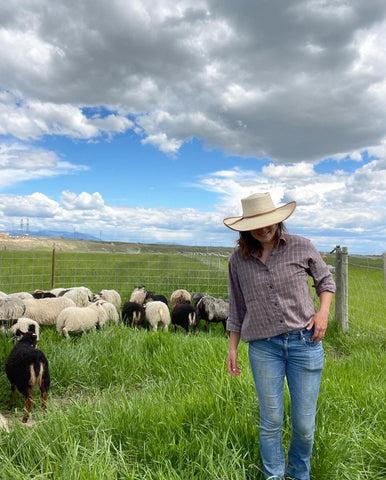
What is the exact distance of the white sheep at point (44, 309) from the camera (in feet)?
26.5

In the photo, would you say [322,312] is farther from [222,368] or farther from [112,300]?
[112,300]

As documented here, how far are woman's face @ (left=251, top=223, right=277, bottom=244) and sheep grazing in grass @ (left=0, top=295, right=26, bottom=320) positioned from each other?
633 centimetres

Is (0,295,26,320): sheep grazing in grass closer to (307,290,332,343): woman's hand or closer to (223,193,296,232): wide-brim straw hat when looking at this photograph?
(223,193,296,232): wide-brim straw hat

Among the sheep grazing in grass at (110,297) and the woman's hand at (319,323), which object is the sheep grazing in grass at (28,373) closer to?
the woman's hand at (319,323)

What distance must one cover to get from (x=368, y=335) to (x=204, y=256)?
5746mm

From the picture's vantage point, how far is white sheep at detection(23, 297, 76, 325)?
317 inches

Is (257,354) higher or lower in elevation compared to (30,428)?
higher

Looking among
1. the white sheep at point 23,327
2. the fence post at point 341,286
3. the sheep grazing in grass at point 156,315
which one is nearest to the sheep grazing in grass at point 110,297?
the sheep grazing in grass at point 156,315

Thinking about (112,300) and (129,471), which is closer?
(129,471)

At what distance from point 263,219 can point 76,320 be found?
548 cm

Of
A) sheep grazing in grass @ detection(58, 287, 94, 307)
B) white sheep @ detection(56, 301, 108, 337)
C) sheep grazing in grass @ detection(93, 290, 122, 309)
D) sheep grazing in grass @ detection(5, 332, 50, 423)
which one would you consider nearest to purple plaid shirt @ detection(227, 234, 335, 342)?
sheep grazing in grass @ detection(5, 332, 50, 423)

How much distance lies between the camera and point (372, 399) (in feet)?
13.5

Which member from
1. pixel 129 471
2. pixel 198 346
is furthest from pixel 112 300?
pixel 129 471

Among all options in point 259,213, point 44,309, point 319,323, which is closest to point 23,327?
point 44,309
